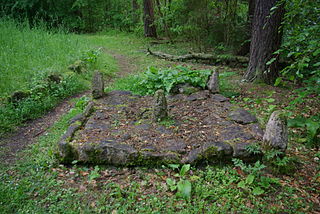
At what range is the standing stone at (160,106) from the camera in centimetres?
381

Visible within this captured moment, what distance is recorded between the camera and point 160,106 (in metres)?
3.86

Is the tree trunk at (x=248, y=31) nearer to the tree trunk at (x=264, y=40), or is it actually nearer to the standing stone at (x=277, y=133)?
the tree trunk at (x=264, y=40)

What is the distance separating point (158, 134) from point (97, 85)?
2.08 m

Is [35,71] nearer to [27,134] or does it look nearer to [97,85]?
[97,85]

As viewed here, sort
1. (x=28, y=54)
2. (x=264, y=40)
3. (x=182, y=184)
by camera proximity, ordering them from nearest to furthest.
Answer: (x=182, y=184) < (x=264, y=40) < (x=28, y=54)

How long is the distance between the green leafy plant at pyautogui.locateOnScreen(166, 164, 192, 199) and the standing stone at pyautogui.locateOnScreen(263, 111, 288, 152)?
113cm

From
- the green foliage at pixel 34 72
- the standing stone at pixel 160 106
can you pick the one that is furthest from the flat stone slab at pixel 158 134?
the green foliage at pixel 34 72

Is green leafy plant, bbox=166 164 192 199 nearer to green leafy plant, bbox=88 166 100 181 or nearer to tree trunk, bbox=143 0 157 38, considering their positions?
green leafy plant, bbox=88 166 100 181

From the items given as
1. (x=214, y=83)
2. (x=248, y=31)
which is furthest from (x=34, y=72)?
(x=248, y=31)

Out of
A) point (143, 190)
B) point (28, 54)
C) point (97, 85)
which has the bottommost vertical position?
point (143, 190)

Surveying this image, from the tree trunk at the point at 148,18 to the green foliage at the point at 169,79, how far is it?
7772 millimetres

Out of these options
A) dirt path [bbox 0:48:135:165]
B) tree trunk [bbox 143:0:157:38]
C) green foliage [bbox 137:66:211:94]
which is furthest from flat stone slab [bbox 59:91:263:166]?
tree trunk [bbox 143:0:157:38]

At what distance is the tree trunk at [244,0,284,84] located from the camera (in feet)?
17.1

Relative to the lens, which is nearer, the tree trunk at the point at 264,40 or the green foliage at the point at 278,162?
the green foliage at the point at 278,162
